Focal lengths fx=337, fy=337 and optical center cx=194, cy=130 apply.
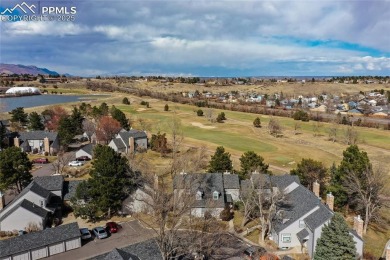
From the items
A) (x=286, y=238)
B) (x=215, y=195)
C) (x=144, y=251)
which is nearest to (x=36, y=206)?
(x=144, y=251)

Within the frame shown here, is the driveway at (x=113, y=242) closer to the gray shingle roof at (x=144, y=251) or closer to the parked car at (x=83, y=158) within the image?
the gray shingle roof at (x=144, y=251)

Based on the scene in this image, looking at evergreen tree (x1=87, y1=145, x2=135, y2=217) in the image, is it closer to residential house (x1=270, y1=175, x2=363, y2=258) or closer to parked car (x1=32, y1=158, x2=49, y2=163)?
residential house (x1=270, y1=175, x2=363, y2=258)

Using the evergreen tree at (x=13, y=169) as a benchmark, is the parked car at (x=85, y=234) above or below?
below

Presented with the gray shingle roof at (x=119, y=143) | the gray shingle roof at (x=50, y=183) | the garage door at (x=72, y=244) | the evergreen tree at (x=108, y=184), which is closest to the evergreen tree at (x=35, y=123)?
the gray shingle roof at (x=119, y=143)

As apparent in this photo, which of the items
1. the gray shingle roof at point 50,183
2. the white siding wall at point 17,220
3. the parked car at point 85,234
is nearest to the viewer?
Answer: the parked car at point 85,234

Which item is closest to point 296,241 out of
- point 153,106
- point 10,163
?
point 10,163

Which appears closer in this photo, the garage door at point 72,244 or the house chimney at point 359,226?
the house chimney at point 359,226

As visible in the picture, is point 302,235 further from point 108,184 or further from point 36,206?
point 36,206
